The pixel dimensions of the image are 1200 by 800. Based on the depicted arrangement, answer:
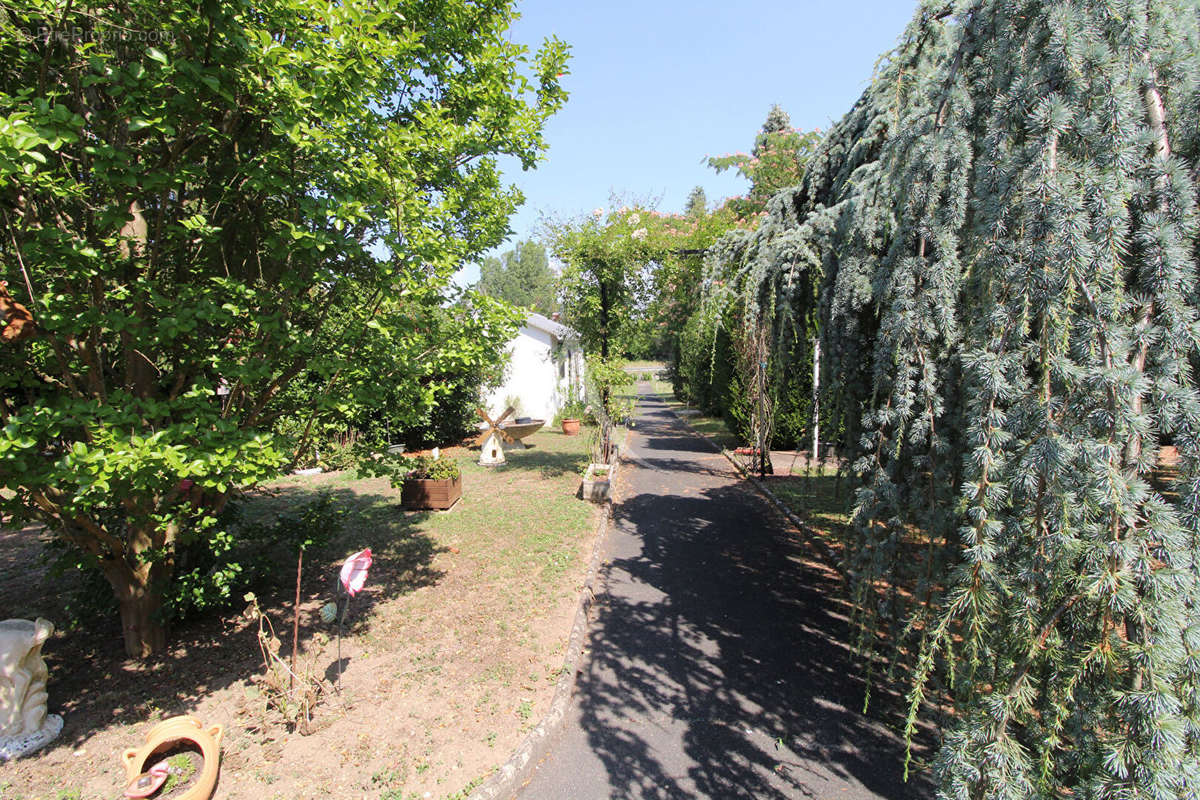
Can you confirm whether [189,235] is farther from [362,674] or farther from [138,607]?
[362,674]

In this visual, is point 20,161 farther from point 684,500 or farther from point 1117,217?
point 684,500

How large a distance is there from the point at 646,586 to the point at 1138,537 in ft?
16.4

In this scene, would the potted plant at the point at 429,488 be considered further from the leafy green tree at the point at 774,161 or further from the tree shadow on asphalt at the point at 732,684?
the leafy green tree at the point at 774,161

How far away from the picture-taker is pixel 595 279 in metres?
13.7

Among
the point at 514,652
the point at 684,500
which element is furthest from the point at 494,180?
the point at 684,500

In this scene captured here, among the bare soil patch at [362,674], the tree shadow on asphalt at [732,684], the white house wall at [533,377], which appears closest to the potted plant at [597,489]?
the bare soil patch at [362,674]

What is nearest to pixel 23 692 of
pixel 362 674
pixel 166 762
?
pixel 166 762

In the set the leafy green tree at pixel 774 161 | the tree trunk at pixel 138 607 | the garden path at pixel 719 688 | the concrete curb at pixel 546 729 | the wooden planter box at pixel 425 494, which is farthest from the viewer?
the leafy green tree at pixel 774 161

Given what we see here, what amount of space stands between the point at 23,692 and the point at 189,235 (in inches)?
122

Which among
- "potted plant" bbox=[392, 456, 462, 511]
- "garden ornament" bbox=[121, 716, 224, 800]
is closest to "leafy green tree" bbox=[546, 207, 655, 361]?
"potted plant" bbox=[392, 456, 462, 511]

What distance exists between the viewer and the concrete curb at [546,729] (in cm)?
314

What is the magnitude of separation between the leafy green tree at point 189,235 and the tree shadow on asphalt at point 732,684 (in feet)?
10.1

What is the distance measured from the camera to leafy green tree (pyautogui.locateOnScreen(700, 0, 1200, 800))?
1.72m

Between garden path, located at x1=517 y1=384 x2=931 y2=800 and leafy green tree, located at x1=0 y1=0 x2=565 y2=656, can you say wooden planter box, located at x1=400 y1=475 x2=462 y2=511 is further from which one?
leafy green tree, located at x1=0 y1=0 x2=565 y2=656
